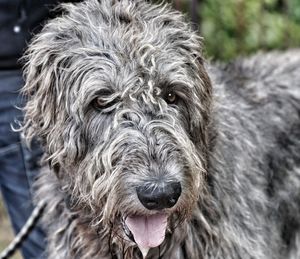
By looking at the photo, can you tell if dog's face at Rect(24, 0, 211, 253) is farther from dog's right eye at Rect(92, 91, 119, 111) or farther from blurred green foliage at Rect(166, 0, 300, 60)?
blurred green foliage at Rect(166, 0, 300, 60)

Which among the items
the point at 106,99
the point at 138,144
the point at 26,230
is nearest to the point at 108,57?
the point at 106,99

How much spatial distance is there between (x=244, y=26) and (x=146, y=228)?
14.9 ft

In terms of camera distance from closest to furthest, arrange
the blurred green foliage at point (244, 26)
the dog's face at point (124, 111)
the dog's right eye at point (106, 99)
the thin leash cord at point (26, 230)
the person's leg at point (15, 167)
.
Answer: the dog's face at point (124, 111) → the dog's right eye at point (106, 99) → the thin leash cord at point (26, 230) → the person's leg at point (15, 167) → the blurred green foliage at point (244, 26)

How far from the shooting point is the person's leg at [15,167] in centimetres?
543

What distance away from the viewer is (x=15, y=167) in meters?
5.61

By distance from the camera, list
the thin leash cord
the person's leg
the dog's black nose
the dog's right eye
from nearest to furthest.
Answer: the dog's black nose → the dog's right eye → the thin leash cord → the person's leg

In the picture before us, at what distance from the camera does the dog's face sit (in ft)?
13.6

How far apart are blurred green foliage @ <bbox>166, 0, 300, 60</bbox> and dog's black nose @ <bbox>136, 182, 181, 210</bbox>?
4.45m

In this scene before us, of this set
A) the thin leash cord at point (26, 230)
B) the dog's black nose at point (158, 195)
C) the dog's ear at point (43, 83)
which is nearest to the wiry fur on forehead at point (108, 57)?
the dog's ear at point (43, 83)

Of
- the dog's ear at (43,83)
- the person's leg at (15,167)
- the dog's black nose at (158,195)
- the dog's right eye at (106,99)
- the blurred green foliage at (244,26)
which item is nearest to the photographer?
the dog's black nose at (158,195)

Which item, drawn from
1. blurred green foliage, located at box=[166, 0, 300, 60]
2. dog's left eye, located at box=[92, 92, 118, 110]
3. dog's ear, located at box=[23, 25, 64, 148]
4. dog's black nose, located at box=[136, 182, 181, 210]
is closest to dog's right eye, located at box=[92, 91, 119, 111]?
dog's left eye, located at box=[92, 92, 118, 110]

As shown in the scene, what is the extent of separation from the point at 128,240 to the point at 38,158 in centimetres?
134

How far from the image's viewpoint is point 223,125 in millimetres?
5004

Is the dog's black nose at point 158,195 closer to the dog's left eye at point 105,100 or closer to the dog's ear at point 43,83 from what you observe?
the dog's left eye at point 105,100
